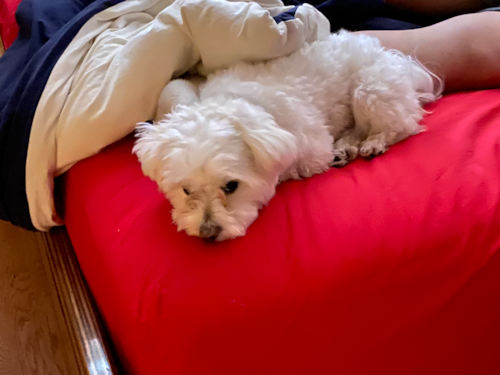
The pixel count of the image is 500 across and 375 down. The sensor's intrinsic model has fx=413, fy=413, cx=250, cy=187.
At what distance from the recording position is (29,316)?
4.36ft

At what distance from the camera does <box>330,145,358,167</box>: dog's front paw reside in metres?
1.06

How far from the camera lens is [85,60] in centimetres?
110

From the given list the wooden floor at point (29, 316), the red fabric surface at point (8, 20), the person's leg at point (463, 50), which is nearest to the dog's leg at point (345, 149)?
the person's leg at point (463, 50)

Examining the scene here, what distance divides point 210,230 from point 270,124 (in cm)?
26

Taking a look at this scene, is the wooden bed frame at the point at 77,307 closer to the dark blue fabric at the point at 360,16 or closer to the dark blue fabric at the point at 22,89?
the dark blue fabric at the point at 22,89

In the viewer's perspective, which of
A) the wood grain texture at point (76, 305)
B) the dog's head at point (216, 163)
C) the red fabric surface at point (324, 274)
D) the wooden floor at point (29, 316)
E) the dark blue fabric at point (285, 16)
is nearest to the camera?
the red fabric surface at point (324, 274)

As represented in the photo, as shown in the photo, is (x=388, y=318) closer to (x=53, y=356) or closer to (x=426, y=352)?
(x=426, y=352)

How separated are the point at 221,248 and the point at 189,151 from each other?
199 mm

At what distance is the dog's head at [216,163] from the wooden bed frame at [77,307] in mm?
430

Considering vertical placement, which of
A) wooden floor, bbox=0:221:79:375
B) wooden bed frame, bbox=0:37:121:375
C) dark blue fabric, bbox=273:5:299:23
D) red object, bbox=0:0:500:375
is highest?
dark blue fabric, bbox=273:5:299:23

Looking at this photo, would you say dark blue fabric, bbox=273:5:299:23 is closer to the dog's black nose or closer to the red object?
the red object

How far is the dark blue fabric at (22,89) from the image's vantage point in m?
1.01

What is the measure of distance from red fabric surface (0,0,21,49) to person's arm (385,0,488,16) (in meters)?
1.43

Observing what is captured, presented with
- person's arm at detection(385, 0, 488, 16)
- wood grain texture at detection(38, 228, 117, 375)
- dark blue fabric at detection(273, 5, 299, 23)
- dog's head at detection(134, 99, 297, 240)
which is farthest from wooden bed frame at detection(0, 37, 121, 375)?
person's arm at detection(385, 0, 488, 16)
